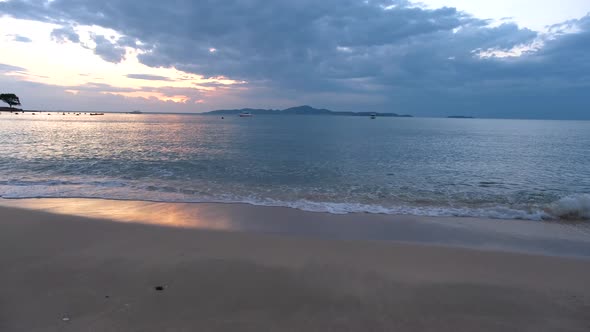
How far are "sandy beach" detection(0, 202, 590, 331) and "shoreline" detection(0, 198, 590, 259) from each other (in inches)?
28.3

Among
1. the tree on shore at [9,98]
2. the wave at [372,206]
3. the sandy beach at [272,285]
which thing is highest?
the tree on shore at [9,98]

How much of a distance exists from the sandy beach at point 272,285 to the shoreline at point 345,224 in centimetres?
72

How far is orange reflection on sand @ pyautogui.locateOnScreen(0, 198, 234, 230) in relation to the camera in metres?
10.0

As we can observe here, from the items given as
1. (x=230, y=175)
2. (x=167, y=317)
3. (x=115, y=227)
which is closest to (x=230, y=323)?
(x=167, y=317)

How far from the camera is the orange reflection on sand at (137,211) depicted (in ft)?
32.8

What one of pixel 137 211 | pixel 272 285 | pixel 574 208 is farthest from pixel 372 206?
pixel 137 211

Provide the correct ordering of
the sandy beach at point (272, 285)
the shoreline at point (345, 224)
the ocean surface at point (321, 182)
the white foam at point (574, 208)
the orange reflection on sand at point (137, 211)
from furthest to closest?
the ocean surface at point (321, 182)
the white foam at point (574, 208)
the orange reflection on sand at point (137, 211)
the shoreline at point (345, 224)
the sandy beach at point (272, 285)

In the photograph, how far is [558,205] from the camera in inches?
470

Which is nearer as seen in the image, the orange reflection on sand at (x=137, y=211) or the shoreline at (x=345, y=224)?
the shoreline at (x=345, y=224)

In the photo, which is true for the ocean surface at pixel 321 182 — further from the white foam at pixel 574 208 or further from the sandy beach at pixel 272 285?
the sandy beach at pixel 272 285

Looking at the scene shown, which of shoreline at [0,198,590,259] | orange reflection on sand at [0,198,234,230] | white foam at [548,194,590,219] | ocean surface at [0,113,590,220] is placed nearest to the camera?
shoreline at [0,198,590,259]

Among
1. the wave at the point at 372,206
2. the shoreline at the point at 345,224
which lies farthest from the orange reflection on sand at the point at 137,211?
the wave at the point at 372,206

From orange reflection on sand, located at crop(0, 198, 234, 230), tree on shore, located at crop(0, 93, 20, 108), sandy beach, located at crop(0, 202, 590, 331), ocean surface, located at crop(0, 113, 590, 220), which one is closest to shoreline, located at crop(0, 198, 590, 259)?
orange reflection on sand, located at crop(0, 198, 234, 230)

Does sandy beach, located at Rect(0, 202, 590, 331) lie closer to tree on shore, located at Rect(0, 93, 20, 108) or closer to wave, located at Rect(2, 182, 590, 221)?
wave, located at Rect(2, 182, 590, 221)
